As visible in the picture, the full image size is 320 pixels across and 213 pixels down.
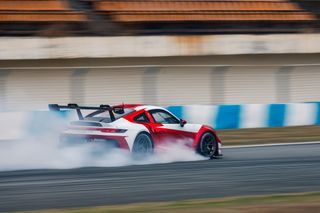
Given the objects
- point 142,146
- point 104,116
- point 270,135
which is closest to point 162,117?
point 142,146

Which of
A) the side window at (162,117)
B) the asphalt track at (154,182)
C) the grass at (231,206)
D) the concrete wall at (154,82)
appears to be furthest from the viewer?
the concrete wall at (154,82)

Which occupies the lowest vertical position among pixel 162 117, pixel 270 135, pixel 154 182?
pixel 270 135

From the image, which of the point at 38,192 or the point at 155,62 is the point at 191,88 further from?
the point at 38,192

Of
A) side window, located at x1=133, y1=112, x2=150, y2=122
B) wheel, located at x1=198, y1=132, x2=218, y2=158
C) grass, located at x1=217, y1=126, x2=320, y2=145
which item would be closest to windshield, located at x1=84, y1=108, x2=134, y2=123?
side window, located at x1=133, y1=112, x2=150, y2=122

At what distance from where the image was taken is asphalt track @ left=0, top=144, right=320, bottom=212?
9.18 metres

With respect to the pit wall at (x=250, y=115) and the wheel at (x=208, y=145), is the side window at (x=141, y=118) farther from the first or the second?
the pit wall at (x=250, y=115)

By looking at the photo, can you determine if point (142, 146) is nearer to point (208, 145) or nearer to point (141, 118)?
point (141, 118)

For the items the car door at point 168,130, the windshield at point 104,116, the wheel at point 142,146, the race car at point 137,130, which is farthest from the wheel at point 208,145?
the windshield at point 104,116

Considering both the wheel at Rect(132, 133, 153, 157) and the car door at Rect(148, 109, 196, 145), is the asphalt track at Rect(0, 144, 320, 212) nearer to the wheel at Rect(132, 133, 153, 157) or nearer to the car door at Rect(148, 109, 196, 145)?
the wheel at Rect(132, 133, 153, 157)

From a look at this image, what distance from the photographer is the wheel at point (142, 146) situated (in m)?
13.1

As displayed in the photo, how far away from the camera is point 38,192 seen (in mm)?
9656

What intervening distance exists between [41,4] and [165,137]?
42.2ft

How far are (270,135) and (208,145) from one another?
5976mm

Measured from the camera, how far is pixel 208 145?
564 inches
